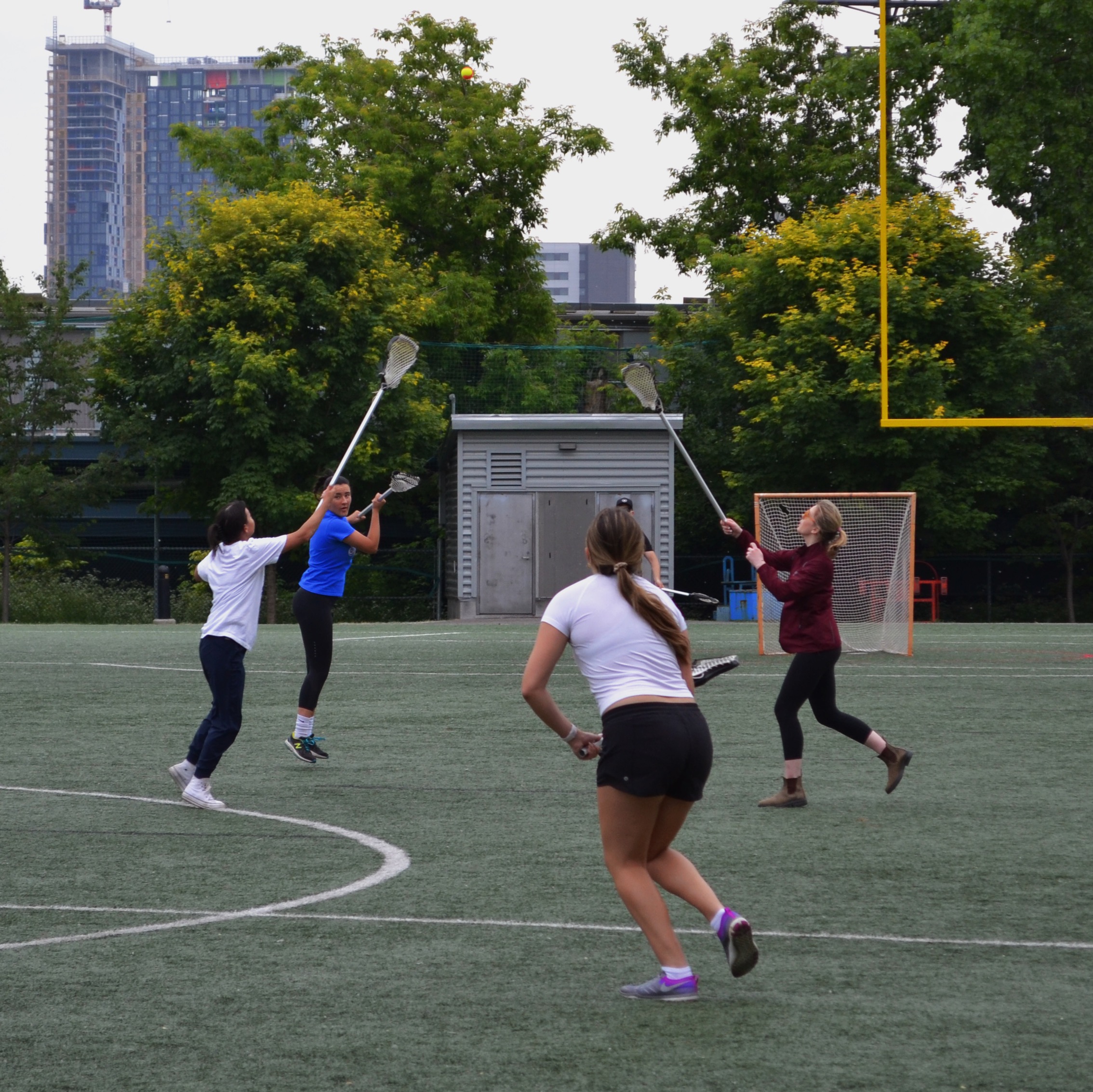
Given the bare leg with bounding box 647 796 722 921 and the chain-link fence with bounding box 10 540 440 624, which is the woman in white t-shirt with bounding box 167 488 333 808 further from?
the chain-link fence with bounding box 10 540 440 624

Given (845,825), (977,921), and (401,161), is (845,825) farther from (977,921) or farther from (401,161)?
(401,161)

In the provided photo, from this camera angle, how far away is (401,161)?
43312 millimetres

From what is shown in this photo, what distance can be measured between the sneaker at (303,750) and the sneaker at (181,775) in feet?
5.31

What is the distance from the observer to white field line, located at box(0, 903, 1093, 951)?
6.05 metres

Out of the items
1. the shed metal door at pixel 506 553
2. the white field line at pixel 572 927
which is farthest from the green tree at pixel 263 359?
the white field line at pixel 572 927

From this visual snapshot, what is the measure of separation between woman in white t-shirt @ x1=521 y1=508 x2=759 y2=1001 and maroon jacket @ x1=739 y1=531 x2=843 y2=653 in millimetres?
3839

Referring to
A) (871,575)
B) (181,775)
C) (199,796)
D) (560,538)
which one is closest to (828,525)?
(199,796)

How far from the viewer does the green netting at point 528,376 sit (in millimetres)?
38562

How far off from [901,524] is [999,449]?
11997 mm

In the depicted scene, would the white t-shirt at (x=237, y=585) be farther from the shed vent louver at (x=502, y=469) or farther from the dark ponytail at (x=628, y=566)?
the shed vent louver at (x=502, y=469)

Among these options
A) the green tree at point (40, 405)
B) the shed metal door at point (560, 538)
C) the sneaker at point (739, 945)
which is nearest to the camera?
the sneaker at point (739, 945)

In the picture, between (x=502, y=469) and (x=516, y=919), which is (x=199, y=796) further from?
(x=502, y=469)

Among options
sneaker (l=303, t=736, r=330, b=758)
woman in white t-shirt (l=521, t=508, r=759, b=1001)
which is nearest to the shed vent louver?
sneaker (l=303, t=736, r=330, b=758)

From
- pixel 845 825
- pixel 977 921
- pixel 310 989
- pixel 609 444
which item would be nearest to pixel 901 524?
pixel 609 444
